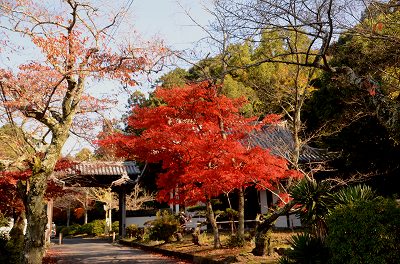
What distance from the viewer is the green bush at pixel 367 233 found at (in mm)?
5312

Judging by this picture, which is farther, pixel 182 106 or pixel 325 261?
pixel 182 106

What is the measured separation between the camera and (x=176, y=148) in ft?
38.5

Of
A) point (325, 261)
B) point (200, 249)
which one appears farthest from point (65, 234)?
point (325, 261)

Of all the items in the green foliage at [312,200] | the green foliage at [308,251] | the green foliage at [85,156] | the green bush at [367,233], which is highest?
the green foliage at [85,156]

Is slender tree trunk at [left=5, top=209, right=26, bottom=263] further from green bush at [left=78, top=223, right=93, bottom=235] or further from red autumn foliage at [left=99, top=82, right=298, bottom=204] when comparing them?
green bush at [left=78, top=223, right=93, bottom=235]

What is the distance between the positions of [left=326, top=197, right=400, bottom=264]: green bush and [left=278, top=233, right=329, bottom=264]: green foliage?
0.73m

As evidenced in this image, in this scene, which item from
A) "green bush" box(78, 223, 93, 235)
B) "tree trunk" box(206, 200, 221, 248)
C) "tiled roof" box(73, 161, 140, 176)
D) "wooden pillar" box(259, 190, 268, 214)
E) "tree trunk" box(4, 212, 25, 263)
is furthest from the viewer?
"green bush" box(78, 223, 93, 235)

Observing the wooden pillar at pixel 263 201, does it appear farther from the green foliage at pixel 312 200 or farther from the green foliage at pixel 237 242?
the green foliage at pixel 312 200

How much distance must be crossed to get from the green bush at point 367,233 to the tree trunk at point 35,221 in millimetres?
6261

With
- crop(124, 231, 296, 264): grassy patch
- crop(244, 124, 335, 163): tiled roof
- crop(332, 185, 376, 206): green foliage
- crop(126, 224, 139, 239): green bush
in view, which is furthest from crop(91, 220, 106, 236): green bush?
crop(332, 185, 376, 206): green foliage

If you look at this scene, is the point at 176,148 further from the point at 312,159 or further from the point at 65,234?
the point at 65,234

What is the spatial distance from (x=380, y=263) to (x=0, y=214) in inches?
486

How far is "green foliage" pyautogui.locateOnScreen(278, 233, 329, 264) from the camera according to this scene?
6738mm

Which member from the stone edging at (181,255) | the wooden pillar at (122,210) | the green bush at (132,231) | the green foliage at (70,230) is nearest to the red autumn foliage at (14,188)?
the stone edging at (181,255)
